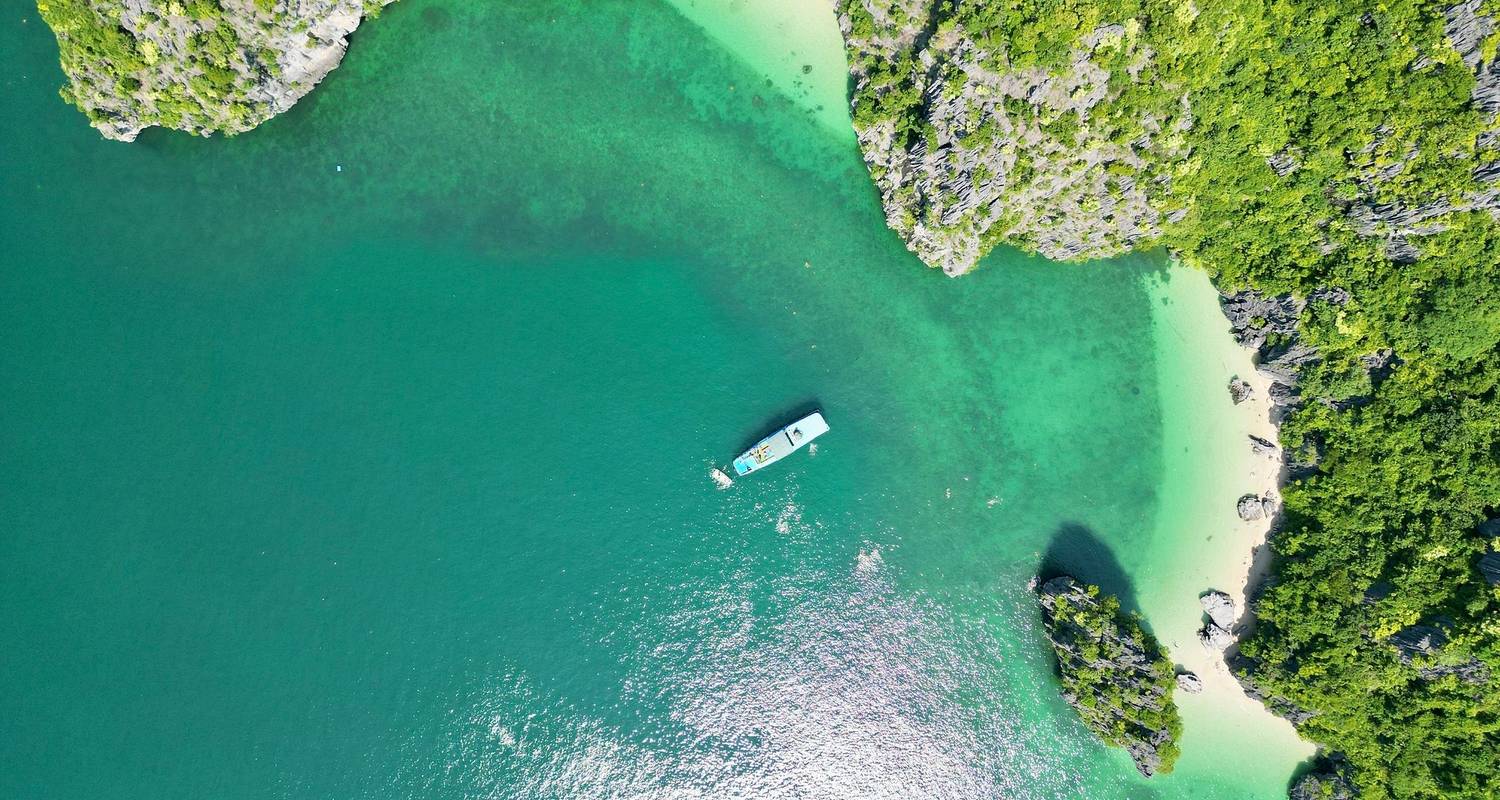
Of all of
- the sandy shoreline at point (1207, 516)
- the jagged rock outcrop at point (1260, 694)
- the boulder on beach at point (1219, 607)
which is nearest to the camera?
the jagged rock outcrop at point (1260, 694)

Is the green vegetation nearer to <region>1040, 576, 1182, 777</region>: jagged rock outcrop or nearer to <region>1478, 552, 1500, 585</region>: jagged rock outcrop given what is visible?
<region>1478, 552, 1500, 585</region>: jagged rock outcrop

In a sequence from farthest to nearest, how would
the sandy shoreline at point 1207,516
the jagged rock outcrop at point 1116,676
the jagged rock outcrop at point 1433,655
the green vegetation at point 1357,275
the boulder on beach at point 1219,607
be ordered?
1. the sandy shoreline at point 1207,516
2. the boulder on beach at point 1219,607
3. the jagged rock outcrop at point 1116,676
4. the jagged rock outcrop at point 1433,655
5. the green vegetation at point 1357,275

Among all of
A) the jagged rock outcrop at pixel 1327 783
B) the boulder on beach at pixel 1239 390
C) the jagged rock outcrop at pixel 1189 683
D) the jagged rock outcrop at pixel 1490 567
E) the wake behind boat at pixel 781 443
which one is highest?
the wake behind boat at pixel 781 443

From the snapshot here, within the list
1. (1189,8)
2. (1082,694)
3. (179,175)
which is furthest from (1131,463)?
(179,175)

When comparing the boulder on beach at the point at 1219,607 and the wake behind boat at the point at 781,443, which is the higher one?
the wake behind boat at the point at 781,443

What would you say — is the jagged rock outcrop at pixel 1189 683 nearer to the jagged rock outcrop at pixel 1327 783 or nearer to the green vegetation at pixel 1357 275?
the green vegetation at pixel 1357 275

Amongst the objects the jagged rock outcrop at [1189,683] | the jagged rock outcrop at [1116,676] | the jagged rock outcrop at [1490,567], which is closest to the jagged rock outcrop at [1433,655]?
the jagged rock outcrop at [1490,567]

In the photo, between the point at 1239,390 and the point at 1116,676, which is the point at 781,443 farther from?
the point at 1239,390

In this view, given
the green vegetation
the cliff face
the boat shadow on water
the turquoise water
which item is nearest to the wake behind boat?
the boat shadow on water
